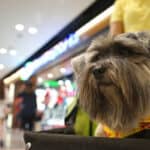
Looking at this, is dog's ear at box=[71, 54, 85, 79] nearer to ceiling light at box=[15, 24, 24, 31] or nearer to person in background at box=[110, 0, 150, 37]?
person in background at box=[110, 0, 150, 37]

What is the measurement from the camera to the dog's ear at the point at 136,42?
1.22m

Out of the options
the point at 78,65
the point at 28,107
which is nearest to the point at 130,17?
the point at 78,65

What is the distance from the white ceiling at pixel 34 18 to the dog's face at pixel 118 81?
17.9 feet

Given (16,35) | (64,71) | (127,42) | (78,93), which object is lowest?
(78,93)

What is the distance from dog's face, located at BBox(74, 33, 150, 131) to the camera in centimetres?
119

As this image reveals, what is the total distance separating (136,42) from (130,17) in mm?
479

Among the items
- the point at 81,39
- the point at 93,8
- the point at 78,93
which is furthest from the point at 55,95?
the point at 78,93

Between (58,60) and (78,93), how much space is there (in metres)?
9.17

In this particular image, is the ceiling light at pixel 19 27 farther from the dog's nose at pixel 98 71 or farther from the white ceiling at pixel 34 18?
the dog's nose at pixel 98 71

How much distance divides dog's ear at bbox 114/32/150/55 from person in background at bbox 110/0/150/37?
0.36m

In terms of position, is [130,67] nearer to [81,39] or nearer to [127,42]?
[127,42]

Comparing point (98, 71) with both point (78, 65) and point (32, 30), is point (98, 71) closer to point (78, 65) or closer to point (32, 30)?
point (78, 65)

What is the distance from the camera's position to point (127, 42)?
48.6 inches

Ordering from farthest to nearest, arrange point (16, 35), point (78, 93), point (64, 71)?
point (64, 71), point (16, 35), point (78, 93)
